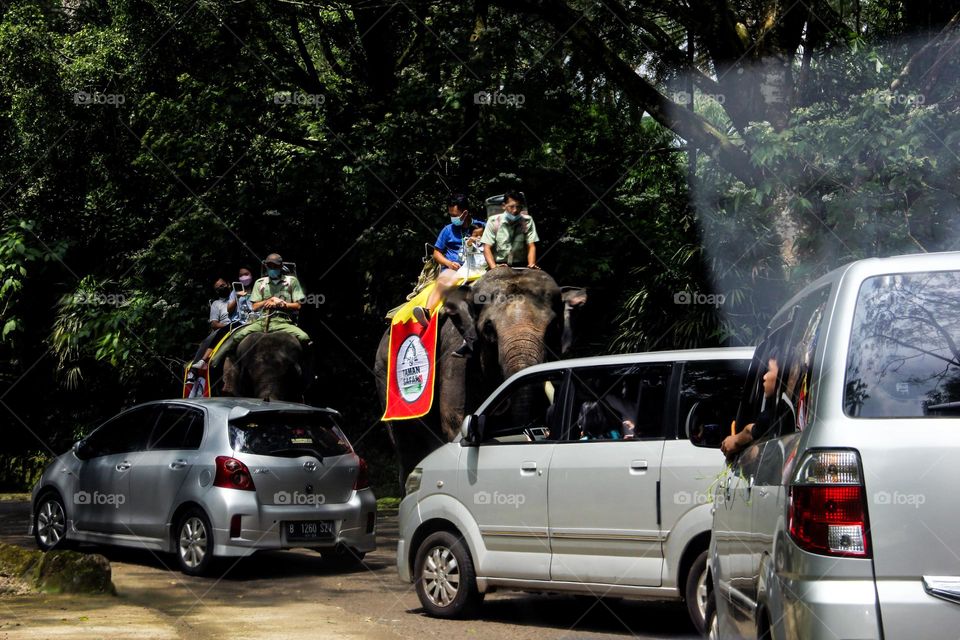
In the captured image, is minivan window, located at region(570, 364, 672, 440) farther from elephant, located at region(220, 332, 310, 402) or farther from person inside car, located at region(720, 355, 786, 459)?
elephant, located at region(220, 332, 310, 402)

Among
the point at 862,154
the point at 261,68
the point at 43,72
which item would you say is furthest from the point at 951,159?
the point at 43,72

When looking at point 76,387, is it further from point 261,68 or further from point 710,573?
point 710,573

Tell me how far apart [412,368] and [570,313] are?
2.72m

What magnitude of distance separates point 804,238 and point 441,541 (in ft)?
21.9

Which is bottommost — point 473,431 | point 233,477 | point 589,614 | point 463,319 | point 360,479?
point 589,614

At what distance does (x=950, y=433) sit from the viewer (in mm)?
3879

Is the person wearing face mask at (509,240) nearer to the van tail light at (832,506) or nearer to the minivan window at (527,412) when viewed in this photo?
the minivan window at (527,412)

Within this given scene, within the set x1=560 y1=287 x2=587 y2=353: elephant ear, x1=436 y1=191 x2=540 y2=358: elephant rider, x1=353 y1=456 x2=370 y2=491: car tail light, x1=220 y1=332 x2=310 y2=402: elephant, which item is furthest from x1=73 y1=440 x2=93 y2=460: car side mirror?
x1=560 y1=287 x2=587 y2=353: elephant ear

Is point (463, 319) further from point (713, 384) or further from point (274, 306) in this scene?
point (713, 384)

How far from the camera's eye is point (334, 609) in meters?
9.99

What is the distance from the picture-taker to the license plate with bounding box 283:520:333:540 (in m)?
12.0

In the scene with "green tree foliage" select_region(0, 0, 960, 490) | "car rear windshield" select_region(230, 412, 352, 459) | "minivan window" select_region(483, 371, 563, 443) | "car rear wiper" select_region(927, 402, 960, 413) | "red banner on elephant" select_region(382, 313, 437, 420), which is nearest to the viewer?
"car rear wiper" select_region(927, 402, 960, 413)

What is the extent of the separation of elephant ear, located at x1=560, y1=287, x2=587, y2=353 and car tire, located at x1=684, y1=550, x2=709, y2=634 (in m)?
5.22

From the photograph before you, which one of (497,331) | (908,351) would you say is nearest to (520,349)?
(497,331)
